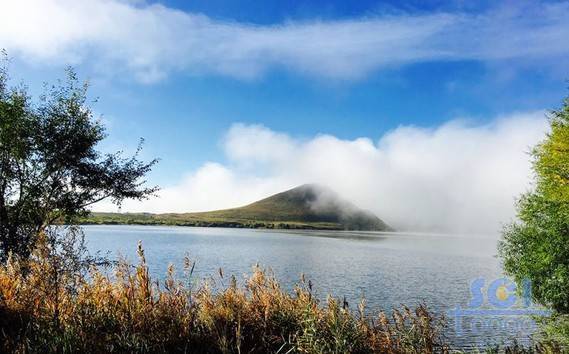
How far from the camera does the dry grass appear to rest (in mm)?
8391

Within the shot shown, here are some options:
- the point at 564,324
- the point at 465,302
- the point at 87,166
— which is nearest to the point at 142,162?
the point at 87,166

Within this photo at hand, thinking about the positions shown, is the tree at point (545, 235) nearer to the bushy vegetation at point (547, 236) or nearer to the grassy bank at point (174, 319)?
the bushy vegetation at point (547, 236)

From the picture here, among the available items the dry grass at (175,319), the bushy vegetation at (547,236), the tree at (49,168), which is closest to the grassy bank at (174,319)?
the dry grass at (175,319)

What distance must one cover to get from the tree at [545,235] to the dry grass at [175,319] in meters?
29.9

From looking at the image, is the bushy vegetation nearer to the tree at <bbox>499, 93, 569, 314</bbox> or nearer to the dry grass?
the tree at <bbox>499, 93, 569, 314</bbox>

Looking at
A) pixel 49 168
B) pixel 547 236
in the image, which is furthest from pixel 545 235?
pixel 49 168

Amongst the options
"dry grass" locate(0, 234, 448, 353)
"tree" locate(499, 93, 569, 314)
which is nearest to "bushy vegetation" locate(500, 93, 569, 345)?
"tree" locate(499, 93, 569, 314)

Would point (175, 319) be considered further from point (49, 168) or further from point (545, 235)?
point (545, 235)

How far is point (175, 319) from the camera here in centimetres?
898

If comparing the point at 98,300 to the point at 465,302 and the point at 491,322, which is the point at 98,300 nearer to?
the point at 491,322

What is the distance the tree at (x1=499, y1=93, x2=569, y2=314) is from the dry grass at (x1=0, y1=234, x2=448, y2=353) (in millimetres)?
29890

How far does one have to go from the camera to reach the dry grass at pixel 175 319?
27.5 feet

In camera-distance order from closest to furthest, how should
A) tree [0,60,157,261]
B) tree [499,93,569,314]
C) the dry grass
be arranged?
1. the dry grass
2. tree [0,60,157,261]
3. tree [499,93,569,314]

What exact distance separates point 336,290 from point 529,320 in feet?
62.8
